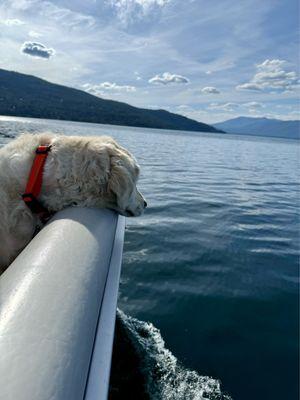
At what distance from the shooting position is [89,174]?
321cm

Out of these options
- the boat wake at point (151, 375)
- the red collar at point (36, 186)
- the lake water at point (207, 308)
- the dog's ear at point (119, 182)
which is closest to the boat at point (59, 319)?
the red collar at point (36, 186)

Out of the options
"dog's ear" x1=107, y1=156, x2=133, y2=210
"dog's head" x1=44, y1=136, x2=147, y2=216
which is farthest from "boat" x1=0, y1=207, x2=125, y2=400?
"dog's ear" x1=107, y1=156, x2=133, y2=210

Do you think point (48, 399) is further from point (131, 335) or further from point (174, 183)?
point (174, 183)

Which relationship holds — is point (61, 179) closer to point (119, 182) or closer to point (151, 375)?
point (119, 182)

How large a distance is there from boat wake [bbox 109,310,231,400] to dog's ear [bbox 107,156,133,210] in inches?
61.9

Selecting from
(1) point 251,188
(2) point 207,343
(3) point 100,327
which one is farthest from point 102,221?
(1) point 251,188

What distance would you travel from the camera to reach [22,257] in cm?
203

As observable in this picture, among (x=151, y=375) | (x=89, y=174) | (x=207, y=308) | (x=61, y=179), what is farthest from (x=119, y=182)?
(x=207, y=308)

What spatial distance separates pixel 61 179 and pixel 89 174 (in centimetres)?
27

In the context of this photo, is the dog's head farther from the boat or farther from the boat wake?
the boat wake

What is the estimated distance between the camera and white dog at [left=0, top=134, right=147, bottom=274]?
9.70 ft

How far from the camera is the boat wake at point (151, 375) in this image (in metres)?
3.02

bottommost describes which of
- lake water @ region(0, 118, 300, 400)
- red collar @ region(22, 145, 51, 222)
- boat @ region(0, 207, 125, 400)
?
lake water @ region(0, 118, 300, 400)

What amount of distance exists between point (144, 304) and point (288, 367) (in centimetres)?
192
